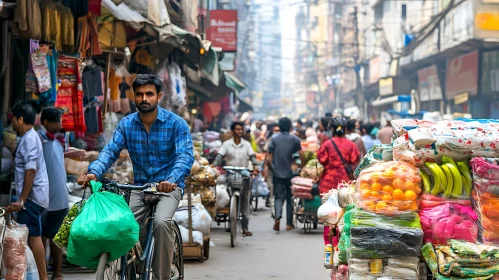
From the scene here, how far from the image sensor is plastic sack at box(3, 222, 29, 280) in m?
6.72

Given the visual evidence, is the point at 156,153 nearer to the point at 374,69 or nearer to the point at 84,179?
the point at 84,179

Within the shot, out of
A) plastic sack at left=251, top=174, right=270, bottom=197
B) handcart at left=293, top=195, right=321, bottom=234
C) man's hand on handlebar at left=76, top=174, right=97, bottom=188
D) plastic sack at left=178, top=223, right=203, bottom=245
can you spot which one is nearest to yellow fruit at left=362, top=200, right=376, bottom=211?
man's hand on handlebar at left=76, top=174, right=97, bottom=188

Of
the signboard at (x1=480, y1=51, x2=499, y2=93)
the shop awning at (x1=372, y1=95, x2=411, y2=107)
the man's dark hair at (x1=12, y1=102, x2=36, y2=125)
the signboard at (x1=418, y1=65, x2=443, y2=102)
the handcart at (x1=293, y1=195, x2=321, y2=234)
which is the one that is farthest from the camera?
the shop awning at (x1=372, y1=95, x2=411, y2=107)

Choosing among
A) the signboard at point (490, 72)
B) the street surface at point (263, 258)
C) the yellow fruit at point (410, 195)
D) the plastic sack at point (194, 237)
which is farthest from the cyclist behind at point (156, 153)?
the signboard at point (490, 72)

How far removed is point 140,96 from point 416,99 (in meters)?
39.1

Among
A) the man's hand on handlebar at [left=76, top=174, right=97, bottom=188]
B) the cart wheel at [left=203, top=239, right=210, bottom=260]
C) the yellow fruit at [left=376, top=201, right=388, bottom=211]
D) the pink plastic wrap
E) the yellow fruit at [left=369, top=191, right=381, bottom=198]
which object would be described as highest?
the man's hand on handlebar at [left=76, top=174, right=97, bottom=188]

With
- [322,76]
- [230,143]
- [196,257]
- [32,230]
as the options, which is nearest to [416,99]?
[230,143]

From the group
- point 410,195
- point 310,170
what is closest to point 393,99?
point 310,170

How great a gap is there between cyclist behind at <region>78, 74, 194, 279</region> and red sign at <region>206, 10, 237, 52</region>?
68.5 feet

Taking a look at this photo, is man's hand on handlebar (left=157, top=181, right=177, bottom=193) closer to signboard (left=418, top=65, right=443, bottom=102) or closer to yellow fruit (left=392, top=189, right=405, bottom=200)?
yellow fruit (left=392, top=189, right=405, bottom=200)

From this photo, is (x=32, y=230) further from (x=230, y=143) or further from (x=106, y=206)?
(x=230, y=143)

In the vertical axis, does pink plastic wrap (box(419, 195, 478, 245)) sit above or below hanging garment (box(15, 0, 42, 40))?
→ below

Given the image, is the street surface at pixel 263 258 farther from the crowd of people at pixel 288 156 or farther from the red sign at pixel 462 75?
the red sign at pixel 462 75

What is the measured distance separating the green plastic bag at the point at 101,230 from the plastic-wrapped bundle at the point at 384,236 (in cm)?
162
